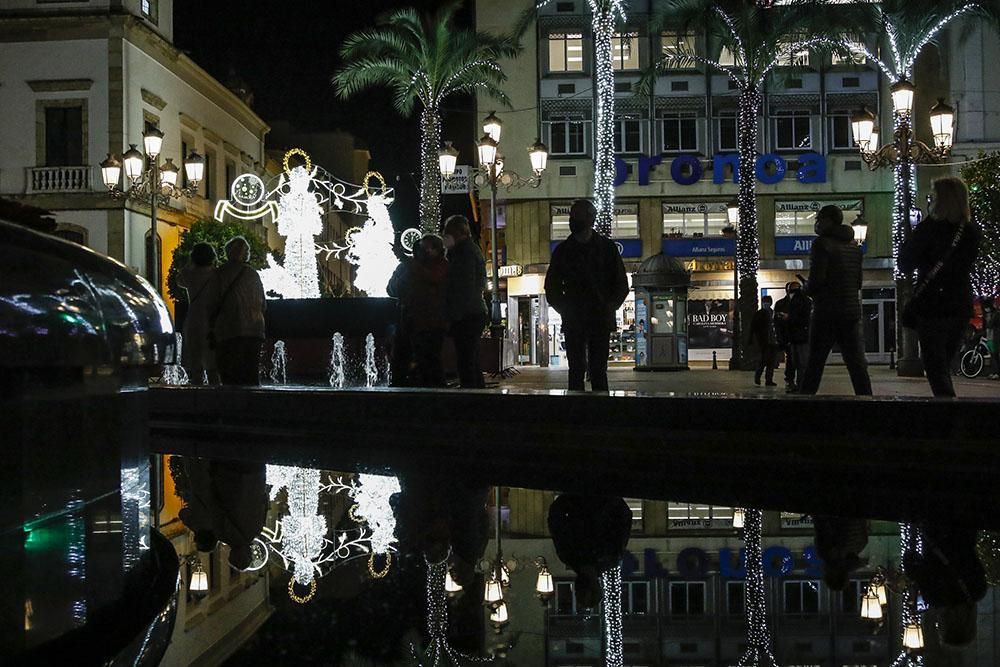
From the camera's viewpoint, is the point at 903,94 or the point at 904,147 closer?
the point at 903,94

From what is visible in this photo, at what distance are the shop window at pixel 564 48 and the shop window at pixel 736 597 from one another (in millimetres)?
40594

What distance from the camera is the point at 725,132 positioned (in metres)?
42.9

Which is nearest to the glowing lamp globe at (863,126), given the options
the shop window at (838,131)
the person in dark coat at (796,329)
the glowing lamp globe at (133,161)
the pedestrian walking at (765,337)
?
the pedestrian walking at (765,337)

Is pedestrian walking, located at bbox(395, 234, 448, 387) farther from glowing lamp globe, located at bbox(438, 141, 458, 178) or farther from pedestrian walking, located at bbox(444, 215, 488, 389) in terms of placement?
glowing lamp globe, located at bbox(438, 141, 458, 178)

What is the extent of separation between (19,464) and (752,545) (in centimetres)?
314

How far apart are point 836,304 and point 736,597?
6149mm

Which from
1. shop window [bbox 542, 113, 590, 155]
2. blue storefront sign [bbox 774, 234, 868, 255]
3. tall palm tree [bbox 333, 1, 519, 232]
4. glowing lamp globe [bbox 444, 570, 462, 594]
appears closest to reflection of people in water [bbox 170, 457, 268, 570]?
glowing lamp globe [bbox 444, 570, 462, 594]

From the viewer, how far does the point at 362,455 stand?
9102mm

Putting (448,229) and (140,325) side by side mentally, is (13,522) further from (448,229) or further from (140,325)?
(448,229)

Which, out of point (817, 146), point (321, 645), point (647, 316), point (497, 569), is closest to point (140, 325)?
point (321, 645)

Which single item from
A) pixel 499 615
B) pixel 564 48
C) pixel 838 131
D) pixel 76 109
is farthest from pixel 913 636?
pixel 838 131

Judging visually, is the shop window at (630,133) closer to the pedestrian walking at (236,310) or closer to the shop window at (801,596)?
the pedestrian walking at (236,310)

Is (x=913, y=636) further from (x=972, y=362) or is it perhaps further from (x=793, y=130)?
(x=793, y=130)

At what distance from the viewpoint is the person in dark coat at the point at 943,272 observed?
8.00 m
